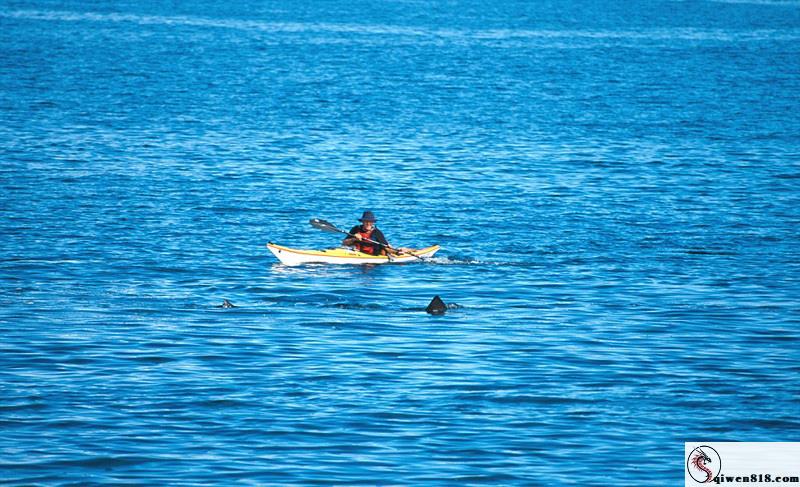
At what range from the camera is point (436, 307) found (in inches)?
1052

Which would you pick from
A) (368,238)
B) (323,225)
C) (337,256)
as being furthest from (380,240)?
(323,225)

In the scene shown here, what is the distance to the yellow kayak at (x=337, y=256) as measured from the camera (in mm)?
31359

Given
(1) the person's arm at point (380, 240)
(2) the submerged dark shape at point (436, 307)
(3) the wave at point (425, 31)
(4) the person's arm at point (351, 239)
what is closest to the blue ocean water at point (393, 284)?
(2) the submerged dark shape at point (436, 307)

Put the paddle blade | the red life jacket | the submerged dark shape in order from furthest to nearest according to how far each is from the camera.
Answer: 1. the paddle blade
2. the red life jacket
3. the submerged dark shape

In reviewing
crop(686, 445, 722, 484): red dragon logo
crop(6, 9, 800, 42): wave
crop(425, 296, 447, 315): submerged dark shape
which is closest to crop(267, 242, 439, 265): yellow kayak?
crop(425, 296, 447, 315): submerged dark shape

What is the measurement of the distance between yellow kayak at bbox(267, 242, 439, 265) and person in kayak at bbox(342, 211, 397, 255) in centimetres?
18

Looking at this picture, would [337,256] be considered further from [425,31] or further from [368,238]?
[425,31]

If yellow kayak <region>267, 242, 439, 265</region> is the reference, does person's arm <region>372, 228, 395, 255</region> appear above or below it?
above

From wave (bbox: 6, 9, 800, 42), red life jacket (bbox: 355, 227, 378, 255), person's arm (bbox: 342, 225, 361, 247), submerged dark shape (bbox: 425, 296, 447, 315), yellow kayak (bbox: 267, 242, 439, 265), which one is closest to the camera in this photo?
submerged dark shape (bbox: 425, 296, 447, 315)

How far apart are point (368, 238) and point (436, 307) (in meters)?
5.76

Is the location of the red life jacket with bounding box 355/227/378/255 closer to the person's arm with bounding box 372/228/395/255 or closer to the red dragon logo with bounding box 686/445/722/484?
the person's arm with bounding box 372/228/395/255

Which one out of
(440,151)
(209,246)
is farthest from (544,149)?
(209,246)

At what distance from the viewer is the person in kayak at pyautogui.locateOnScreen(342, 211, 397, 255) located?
32062 mm

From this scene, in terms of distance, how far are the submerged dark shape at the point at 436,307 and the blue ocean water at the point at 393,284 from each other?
1.53 feet
